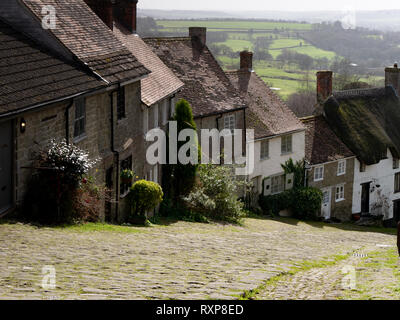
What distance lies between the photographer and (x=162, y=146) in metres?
27.6

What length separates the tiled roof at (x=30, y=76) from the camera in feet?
47.0

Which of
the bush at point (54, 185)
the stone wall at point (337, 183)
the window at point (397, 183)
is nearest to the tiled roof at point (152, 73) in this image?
the bush at point (54, 185)

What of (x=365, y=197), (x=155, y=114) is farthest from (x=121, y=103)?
(x=365, y=197)

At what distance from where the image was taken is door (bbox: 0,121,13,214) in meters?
14.2

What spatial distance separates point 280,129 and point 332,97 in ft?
24.1

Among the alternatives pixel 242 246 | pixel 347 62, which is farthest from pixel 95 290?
pixel 347 62

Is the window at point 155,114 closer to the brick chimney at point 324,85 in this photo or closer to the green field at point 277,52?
the brick chimney at point 324,85

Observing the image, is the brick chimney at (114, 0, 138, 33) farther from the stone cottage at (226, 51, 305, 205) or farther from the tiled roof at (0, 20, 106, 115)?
the tiled roof at (0, 20, 106, 115)

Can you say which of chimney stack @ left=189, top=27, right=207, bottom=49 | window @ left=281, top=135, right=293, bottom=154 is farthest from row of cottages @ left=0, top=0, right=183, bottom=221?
window @ left=281, top=135, right=293, bottom=154

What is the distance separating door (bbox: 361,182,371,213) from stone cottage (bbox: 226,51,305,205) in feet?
23.1

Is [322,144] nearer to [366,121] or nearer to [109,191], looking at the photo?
[366,121]

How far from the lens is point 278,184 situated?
39.2 m

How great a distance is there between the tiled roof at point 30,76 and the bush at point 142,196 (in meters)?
5.04

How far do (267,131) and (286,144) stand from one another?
2.53 meters
